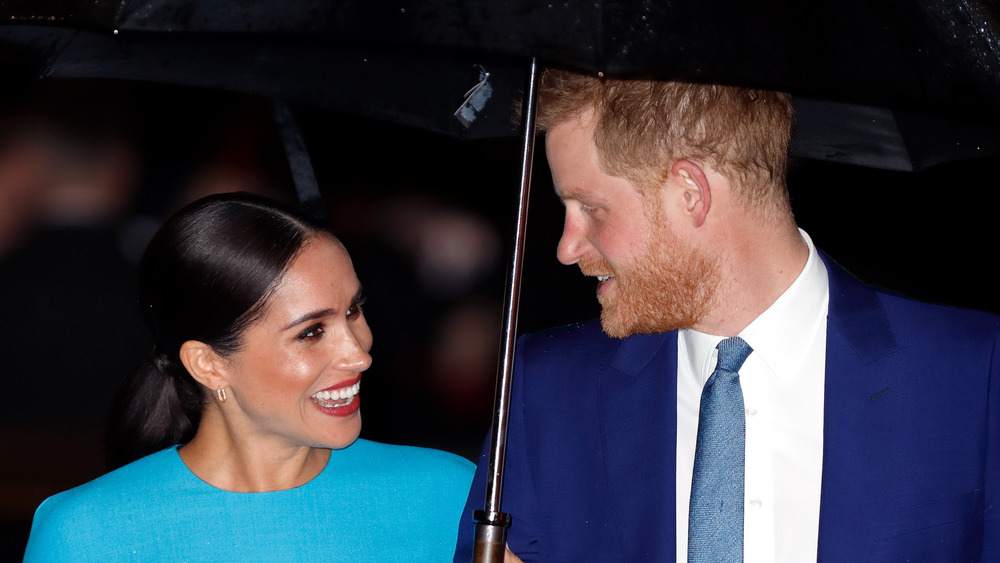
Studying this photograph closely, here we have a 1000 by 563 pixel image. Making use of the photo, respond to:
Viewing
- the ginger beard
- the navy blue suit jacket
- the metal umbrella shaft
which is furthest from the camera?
the ginger beard

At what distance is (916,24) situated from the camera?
1.38 metres

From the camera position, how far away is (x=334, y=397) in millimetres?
2314

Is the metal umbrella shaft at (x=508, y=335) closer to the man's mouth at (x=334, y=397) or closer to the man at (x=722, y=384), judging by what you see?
the man at (x=722, y=384)

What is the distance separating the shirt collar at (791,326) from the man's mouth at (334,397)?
86cm

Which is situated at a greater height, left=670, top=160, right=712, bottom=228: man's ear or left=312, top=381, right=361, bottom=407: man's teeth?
left=670, top=160, right=712, bottom=228: man's ear

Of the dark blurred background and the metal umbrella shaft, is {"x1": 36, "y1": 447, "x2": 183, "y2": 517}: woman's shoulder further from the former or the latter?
the dark blurred background

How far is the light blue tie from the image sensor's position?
1722mm

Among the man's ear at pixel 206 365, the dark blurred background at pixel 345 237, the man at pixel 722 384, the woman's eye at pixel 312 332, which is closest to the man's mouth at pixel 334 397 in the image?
the woman's eye at pixel 312 332

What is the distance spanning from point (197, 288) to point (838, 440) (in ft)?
4.67

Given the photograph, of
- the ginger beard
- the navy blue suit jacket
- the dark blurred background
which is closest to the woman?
the navy blue suit jacket

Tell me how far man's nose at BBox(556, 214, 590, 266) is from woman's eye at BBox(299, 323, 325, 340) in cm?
69

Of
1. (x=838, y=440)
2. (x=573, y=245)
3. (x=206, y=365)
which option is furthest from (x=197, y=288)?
(x=838, y=440)

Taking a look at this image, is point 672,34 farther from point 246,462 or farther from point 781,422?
point 246,462

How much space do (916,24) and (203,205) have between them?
5.32 ft
